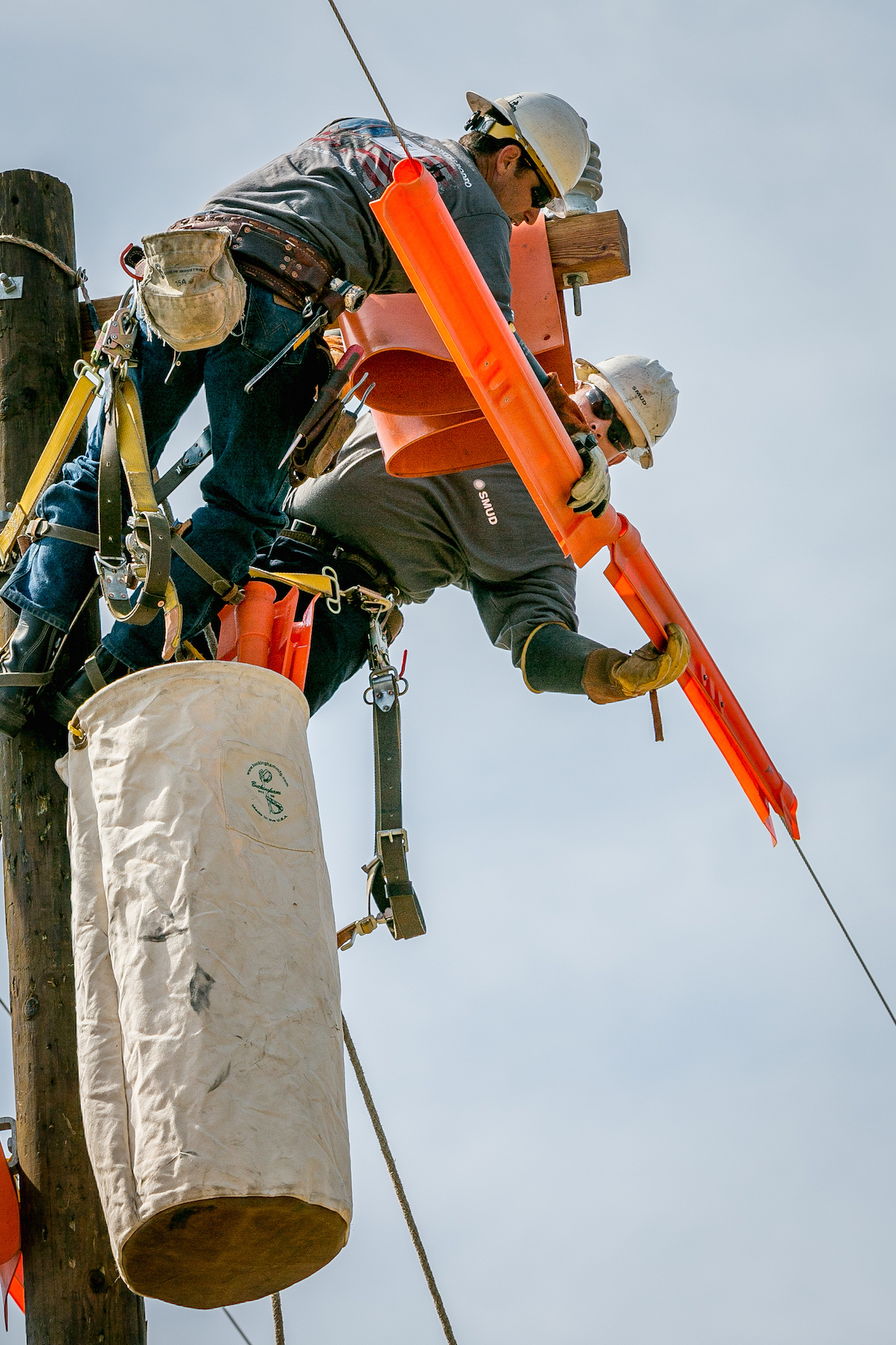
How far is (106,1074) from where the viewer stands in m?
3.70

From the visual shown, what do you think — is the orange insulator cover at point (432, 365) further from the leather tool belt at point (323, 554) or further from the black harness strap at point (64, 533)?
the black harness strap at point (64, 533)

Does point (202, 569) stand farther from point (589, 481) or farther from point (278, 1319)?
point (278, 1319)

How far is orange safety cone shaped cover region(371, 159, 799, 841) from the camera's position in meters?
4.19

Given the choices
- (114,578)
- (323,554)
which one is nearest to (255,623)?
(114,578)

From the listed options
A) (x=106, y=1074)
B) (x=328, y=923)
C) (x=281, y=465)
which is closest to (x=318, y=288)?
(x=281, y=465)

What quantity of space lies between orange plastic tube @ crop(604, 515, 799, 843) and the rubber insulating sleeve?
0.21 meters

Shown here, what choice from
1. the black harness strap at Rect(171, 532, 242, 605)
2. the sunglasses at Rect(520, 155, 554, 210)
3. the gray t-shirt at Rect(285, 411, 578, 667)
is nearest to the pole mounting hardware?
the sunglasses at Rect(520, 155, 554, 210)

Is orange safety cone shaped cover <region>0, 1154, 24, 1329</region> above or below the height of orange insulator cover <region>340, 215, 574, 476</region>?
below

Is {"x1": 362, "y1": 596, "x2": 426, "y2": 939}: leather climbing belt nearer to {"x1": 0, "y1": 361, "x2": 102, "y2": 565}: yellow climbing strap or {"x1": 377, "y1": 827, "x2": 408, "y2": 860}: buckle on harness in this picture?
{"x1": 377, "y1": 827, "x2": 408, "y2": 860}: buckle on harness

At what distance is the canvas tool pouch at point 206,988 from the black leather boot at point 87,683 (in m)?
0.39

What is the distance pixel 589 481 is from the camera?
4727 mm

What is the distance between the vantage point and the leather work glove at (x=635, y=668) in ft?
18.2

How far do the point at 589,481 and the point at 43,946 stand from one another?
192cm

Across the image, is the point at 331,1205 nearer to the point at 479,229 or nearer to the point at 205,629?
the point at 205,629
